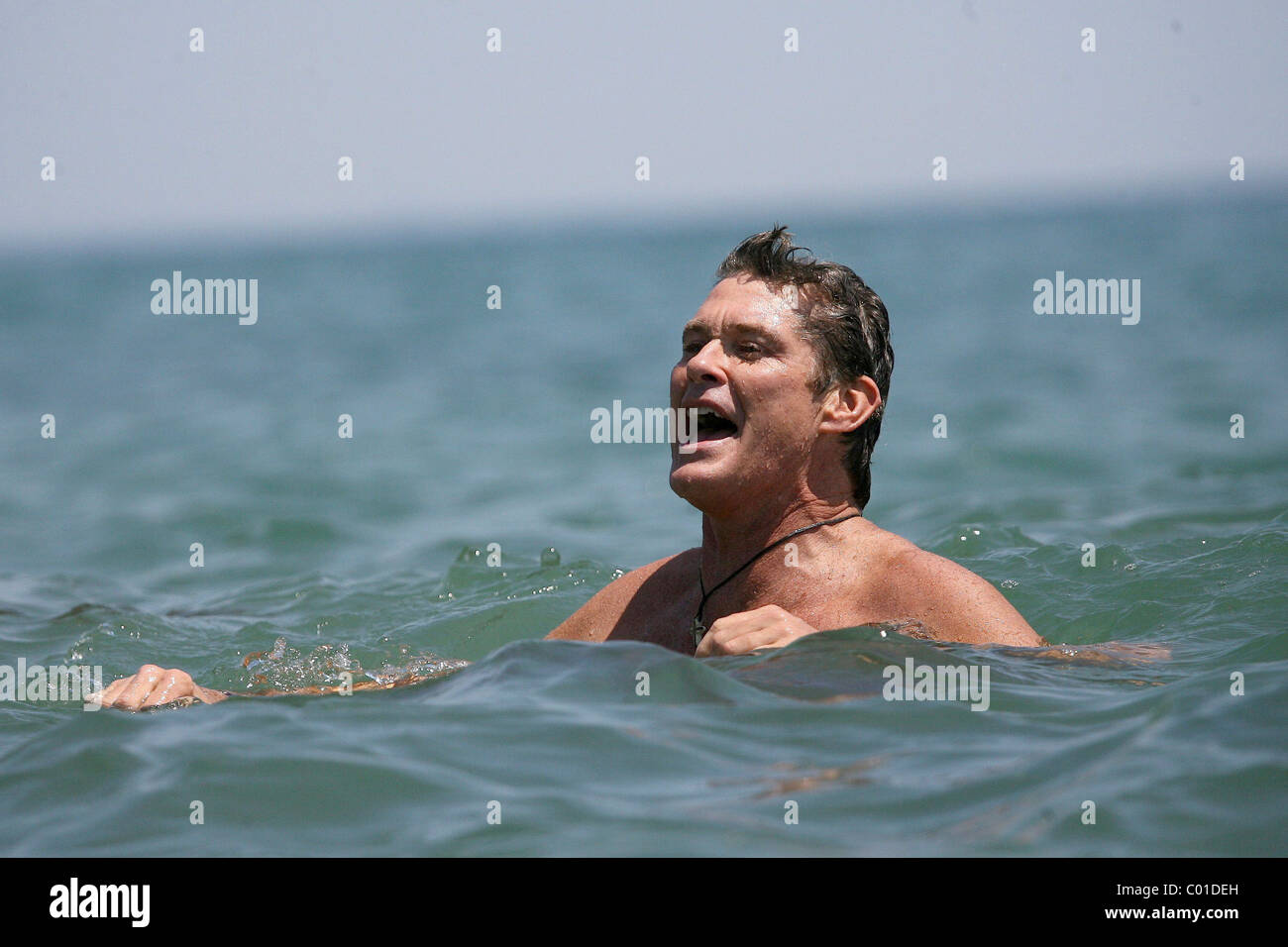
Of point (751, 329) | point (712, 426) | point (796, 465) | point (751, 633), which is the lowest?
point (751, 633)

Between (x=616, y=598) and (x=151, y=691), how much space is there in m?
1.90

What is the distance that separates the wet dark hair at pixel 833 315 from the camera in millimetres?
5305

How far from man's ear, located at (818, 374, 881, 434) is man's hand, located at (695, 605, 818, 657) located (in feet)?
2.81

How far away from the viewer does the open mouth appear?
205 inches

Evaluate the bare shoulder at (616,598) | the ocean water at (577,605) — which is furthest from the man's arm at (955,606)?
the bare shoulder at (616,598)

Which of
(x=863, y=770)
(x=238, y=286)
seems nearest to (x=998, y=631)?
(x=863, y=770)

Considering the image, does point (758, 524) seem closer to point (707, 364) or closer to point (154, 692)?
point (707, 364)

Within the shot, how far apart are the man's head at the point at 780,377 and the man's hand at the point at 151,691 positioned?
1790 millimetres

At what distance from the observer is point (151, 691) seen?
15.6 feet

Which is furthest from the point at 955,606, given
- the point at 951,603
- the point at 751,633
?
the point at 751,633

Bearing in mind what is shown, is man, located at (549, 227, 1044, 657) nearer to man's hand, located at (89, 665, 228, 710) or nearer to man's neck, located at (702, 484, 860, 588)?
man's neck, located at (702, 484, 860, 588)

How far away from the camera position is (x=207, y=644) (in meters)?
7.39
